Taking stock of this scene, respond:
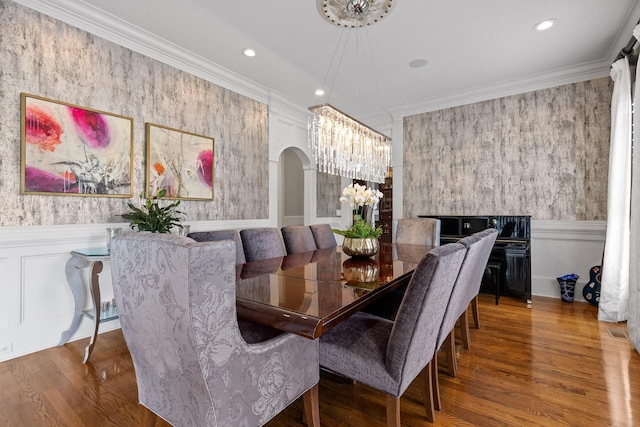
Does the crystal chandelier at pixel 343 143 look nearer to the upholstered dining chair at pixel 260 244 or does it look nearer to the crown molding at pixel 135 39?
the upholstered dining chair at pixel 260 244

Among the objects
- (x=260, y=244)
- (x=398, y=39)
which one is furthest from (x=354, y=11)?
(x=260, y=244)

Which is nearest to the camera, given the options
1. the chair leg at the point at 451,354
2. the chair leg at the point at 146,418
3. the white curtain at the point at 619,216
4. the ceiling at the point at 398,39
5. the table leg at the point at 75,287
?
the chair leg at the point at 146,418

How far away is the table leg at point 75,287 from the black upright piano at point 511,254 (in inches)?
163

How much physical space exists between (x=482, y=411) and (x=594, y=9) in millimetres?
3272

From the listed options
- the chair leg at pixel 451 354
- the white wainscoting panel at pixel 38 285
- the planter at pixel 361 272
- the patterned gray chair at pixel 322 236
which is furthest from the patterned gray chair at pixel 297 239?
the white wainscoting panel at pixel 38 285

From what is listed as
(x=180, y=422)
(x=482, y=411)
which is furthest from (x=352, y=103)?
(x=180, y=422)

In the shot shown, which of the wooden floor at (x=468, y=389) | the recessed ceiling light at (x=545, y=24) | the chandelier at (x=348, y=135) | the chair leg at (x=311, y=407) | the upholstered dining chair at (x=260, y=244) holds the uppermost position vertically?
the recessed ceiling light at (x=545, y=24)

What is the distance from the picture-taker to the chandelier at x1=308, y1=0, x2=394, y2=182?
91.3 inches

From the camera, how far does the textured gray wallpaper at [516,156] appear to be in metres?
3.53

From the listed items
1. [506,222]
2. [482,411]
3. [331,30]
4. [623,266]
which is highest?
[331,30]

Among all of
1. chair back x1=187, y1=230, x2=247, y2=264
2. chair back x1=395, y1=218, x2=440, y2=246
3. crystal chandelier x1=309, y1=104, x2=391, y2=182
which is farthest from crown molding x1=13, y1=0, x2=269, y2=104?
chair back x1=395, y1=218, x2=440, y2=246

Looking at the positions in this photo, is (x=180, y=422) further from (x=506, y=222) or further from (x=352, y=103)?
(x=352, y=103)

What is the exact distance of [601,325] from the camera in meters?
2.81

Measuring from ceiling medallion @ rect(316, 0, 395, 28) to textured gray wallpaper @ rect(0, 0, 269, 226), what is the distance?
1.80 meters
